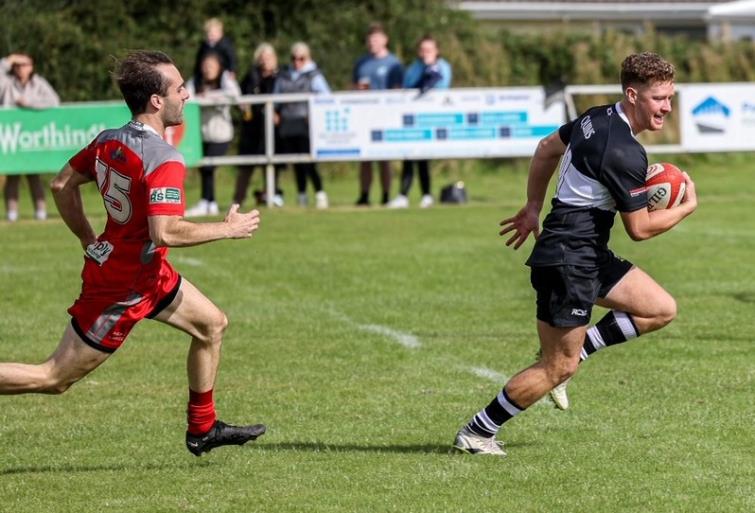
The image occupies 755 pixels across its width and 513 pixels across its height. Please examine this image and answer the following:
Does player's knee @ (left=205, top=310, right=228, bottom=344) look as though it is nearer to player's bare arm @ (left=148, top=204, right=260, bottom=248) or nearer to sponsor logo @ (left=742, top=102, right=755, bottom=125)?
player's bare arm @ (left=148, top=204, right=260, bottom=248)

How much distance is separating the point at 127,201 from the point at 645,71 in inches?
92.0

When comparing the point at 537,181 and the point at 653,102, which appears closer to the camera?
the point at 653,102

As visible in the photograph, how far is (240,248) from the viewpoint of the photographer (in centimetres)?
1498

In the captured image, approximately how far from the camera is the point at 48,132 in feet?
58.4

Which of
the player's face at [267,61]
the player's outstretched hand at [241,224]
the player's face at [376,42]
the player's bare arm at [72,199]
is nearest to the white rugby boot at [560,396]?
the player's outstretched hand at [241,224]

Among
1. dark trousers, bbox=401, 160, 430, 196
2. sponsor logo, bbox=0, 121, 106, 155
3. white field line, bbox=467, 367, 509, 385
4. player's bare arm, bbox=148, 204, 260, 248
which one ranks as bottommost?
dark trousers, bbox=401, 160, 430, 196

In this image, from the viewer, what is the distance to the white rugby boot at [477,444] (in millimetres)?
6883

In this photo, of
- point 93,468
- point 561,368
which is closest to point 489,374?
point 561,368

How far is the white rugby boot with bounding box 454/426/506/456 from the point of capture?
6.88m

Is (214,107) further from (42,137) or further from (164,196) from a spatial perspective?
(164,196)

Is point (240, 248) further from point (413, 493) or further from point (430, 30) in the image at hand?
point (430, 30)

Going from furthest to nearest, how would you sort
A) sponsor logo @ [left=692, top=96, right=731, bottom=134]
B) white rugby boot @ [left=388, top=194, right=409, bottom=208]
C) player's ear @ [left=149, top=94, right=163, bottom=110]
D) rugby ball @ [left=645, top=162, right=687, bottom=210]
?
1. sponsor logo @ [left=692, top=96, right=731, bottom=134]
2. white rugby boot @ [left=388, top=194, right=409, bottom=208]
3. rugby ball @ [left=645, top=162, right=687, bottom=210]
4. player's ear @ [left=149, top=94, right=163, bottom=110]

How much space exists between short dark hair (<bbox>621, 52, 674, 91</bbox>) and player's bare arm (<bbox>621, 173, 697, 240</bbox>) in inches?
22.6

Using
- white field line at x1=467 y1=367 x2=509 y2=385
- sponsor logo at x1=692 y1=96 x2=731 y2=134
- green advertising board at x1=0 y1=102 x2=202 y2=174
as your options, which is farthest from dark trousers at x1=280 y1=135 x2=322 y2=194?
white field line at x1=467 y1=367 x2=509 y2=385
